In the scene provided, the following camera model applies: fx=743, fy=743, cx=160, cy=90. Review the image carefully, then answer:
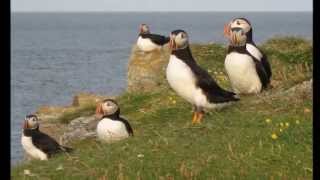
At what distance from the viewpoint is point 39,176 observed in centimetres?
1079

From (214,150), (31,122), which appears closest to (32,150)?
(31,122)

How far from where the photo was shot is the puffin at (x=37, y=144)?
14680mm

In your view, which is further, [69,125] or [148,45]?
[148,45]

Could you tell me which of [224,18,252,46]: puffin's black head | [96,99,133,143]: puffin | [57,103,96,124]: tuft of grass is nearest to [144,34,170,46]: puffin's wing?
[57,103,96,124]: tuft of grass

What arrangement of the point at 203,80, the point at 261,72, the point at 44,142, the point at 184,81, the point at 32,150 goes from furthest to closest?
the point at 32,150, the point at 44,142, the point at 261,72, the point at 203,80, the point at 184,81

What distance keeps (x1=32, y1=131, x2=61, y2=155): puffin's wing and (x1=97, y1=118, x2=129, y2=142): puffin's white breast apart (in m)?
0.91

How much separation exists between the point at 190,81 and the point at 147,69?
10.8 m

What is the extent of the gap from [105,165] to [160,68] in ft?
41.4

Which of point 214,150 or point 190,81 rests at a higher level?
point 190,81

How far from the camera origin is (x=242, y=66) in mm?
14242

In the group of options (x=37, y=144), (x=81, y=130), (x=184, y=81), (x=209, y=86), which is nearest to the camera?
(x=184, y=81)

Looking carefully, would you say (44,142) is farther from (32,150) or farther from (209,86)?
(209,86)

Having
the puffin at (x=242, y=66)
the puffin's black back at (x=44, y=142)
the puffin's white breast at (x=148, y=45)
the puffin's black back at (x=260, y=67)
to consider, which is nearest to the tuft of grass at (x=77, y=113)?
the puffin's white breast at (x=148, y=45)
